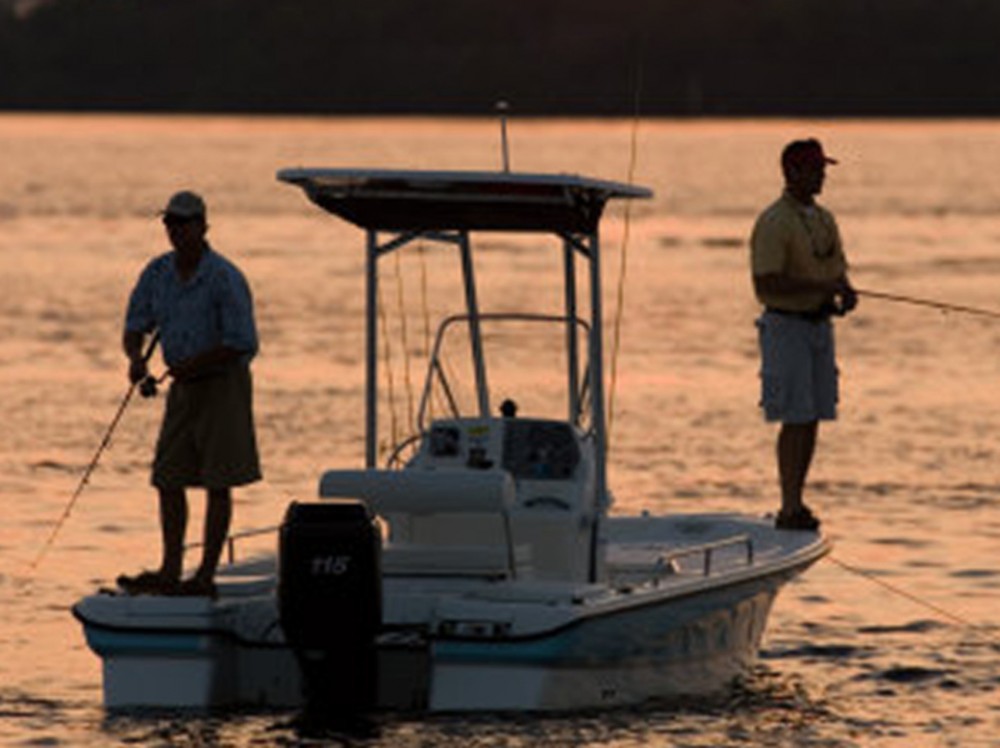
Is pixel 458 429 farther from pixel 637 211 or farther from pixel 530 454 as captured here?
pixel 637 211

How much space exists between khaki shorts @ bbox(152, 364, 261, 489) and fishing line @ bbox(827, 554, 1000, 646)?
15.9 feet

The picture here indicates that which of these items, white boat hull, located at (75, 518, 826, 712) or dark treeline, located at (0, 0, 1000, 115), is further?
dark treeline, located at (0, 0, 1000, 115)

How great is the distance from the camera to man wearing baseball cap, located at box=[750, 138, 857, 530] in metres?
17.4

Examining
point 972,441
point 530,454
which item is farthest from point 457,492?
point 972,441

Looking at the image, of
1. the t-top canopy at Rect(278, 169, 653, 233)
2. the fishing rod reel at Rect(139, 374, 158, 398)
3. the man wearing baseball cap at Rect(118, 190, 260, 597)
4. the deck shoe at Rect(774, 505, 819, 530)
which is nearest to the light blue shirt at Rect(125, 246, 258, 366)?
the man wearing baseball cap at Rect(118, 190, 260, 597)

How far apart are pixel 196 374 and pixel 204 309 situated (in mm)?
276

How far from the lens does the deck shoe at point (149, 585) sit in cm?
1562

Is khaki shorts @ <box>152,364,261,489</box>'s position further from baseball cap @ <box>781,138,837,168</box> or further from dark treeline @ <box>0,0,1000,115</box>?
dark treeline @ <box>0,0,1000,115</box>

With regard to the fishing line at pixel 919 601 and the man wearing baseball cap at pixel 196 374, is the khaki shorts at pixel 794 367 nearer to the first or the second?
the fishing line at pixel 919 601

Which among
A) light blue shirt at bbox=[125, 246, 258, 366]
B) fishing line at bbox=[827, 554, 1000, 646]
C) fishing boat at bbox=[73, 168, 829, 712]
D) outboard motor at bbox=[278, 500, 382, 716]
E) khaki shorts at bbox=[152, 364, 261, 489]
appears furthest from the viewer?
fishing line at bbox=[827, 554, 1000, 646]

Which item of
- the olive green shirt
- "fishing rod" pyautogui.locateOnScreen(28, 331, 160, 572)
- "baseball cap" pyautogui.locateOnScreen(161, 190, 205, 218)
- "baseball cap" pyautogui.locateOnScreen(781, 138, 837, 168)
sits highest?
"baseball cap" pyautogui.locateOnScreen(781, 138, 837, 168)

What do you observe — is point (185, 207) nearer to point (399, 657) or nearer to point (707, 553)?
point (399, 657)

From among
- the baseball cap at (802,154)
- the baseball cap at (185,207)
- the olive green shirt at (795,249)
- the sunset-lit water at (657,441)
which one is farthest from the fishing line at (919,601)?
the baseball cap at (185,207)

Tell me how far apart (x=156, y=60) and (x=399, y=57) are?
47.4 feet
